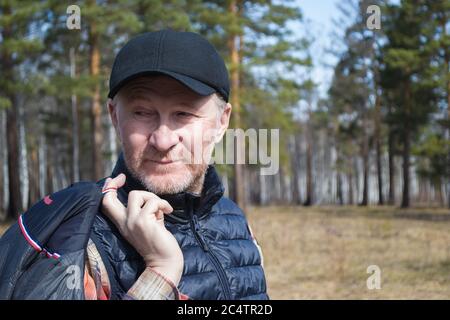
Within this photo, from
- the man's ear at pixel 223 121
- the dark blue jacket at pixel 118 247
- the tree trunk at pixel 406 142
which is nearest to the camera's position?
the dark blue jacket at pixel 118 247

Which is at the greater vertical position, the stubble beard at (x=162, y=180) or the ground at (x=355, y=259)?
the stubble beard at (x=162, y=180)

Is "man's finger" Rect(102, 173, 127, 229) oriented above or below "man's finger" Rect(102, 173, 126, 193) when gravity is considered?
below

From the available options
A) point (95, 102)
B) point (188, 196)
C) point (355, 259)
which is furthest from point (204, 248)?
point (95, 102)

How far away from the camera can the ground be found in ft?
27.8

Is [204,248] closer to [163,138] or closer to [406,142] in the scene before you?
[163,138]

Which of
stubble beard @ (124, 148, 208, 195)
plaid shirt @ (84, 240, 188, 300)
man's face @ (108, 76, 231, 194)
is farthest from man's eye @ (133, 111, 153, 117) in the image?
plaid shirt @ (84, 240, 188, 300)

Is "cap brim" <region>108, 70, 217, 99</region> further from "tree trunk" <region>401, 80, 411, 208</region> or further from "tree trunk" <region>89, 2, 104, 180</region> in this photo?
"tree trunk" <region>401, 80, 411, 208</region>

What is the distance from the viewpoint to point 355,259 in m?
11.3

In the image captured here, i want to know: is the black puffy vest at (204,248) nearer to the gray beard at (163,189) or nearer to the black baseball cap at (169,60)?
the gray beard at (163,189)

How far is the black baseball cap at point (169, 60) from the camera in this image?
4.50 feet

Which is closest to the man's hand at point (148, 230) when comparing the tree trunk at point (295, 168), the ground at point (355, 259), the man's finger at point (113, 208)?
the man's finger at point (113, 208)

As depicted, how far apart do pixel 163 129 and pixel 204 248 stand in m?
0.42

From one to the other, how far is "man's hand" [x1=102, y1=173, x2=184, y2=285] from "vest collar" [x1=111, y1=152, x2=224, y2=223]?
168 millimetres
